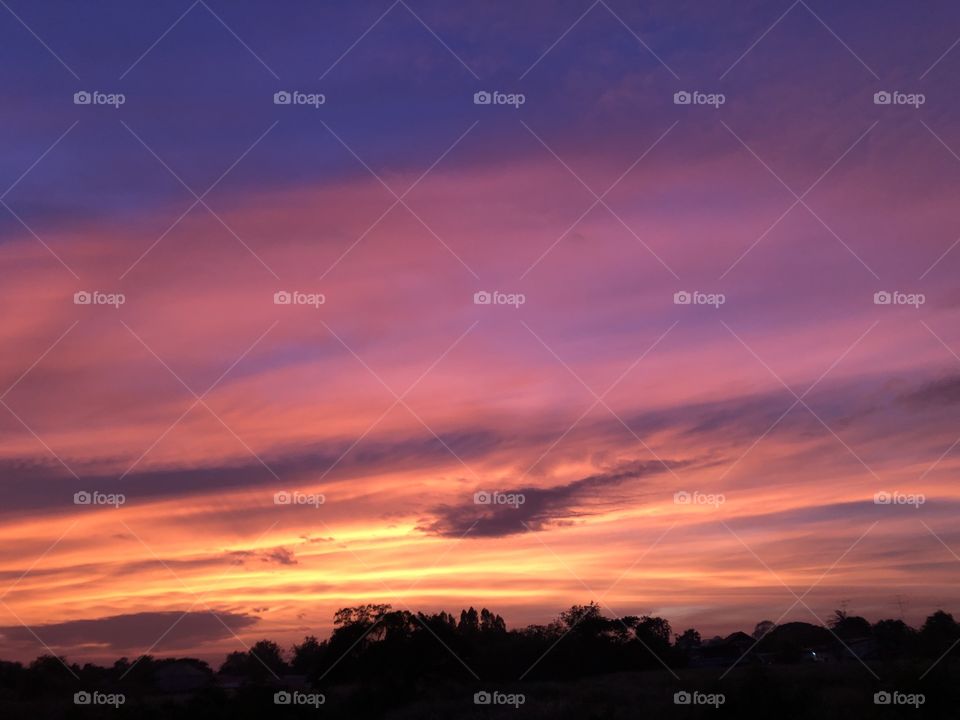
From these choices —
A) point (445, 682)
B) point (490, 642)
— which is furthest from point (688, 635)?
point (445, 682)

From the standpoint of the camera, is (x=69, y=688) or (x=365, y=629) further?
(x=69, y=688)

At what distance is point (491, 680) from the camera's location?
53188 mm

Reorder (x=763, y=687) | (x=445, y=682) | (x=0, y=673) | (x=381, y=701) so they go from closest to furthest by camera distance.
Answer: (x=763, y=687), (x=381, y=701), (x=445, y=682), (x=0, y=673)

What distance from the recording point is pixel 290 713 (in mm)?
36969

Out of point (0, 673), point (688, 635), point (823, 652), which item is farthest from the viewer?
point (688, 635)

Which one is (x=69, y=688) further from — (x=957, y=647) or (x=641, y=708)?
(x=957, y=647)

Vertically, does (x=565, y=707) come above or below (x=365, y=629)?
below

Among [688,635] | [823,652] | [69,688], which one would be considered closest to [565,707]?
[69,688]

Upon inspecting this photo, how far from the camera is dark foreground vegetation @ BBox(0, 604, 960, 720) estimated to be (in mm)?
36062

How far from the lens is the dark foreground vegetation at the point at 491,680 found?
36062 mm

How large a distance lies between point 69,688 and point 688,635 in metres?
53.8

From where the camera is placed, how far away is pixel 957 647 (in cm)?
5638

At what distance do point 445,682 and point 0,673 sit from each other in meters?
25.9

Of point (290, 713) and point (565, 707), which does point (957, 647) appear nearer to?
point (565, 707)
